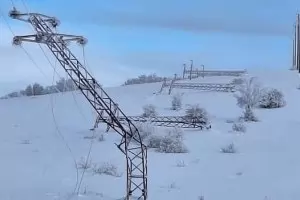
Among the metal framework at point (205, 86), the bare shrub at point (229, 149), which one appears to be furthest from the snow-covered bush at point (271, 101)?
the bare shrub at point (229, 149)

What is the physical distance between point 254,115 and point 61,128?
935cm

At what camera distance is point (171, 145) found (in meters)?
20.4

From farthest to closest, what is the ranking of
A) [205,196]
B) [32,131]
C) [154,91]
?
[154,91] → [32,131] → [205,196]

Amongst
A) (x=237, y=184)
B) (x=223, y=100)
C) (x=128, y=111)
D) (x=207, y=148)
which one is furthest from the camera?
(x=223, y=100)

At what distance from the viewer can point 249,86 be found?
119 ft

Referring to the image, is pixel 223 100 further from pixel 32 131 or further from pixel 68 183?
pixel 68 183

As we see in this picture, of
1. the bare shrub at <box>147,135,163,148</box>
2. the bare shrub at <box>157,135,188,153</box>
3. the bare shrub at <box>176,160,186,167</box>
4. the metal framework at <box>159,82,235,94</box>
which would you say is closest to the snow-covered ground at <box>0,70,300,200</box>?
the bare shrub at <box>176,160,186,167</box>

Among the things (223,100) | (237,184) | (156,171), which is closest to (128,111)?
(223,100)

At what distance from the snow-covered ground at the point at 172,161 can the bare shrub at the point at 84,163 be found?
24 centimetres

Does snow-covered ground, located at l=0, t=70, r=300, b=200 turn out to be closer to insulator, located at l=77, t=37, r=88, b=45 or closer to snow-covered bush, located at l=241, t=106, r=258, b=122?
snow-covered bush, located at l=241, t=106, r=258, b=122

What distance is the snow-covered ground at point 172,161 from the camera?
47.1ft

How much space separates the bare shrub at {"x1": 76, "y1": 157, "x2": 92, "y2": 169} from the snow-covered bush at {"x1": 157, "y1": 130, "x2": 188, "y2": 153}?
3146 millimetres

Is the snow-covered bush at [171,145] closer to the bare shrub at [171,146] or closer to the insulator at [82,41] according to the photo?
the bare shrub at [171,146]

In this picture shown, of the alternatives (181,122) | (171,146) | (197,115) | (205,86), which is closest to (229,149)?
(171,146)
